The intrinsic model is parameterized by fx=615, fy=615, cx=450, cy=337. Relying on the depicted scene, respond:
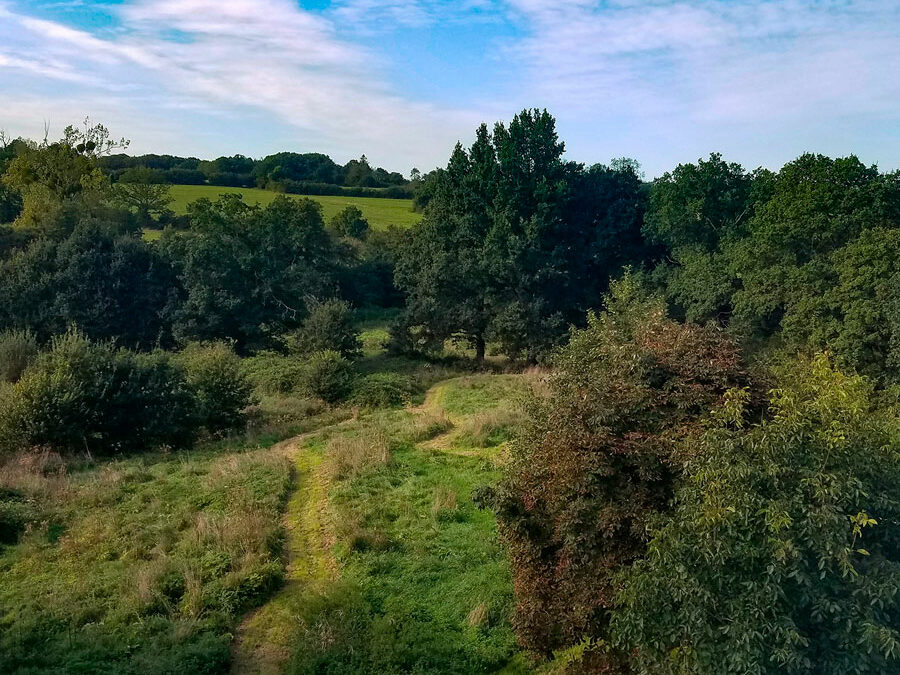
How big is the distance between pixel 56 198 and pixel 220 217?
17.0 m

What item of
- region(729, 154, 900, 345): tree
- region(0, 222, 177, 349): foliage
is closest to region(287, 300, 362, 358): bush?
region(0, 222, 177, 349): foliage

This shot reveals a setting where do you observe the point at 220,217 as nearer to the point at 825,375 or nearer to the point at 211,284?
the point at 211,284

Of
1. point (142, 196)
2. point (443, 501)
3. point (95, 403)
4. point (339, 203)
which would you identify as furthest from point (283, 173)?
point (443, 501)

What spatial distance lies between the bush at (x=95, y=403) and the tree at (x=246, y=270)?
14382 millimetres

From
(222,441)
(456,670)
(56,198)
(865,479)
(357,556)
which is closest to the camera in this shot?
(865,479)

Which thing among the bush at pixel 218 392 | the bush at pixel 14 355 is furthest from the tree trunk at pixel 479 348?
the bush at pixel 14 355

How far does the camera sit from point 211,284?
36.2 metres

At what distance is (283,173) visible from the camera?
84.1 metres

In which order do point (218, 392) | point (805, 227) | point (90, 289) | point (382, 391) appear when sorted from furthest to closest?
point (90, 289)
point (382, 391)
point (805, 227)
point (218, 392)

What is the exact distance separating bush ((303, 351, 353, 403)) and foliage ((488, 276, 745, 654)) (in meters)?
18.1

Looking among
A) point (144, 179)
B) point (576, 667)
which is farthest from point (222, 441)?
point (144, 179)

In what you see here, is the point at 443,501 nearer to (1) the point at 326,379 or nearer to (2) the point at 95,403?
(2) the point at 95,403

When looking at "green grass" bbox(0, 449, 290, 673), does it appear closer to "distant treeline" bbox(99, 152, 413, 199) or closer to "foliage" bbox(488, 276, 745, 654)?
"foliage" bbox(488, 276, 745, 654)

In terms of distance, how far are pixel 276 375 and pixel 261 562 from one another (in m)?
17.6
